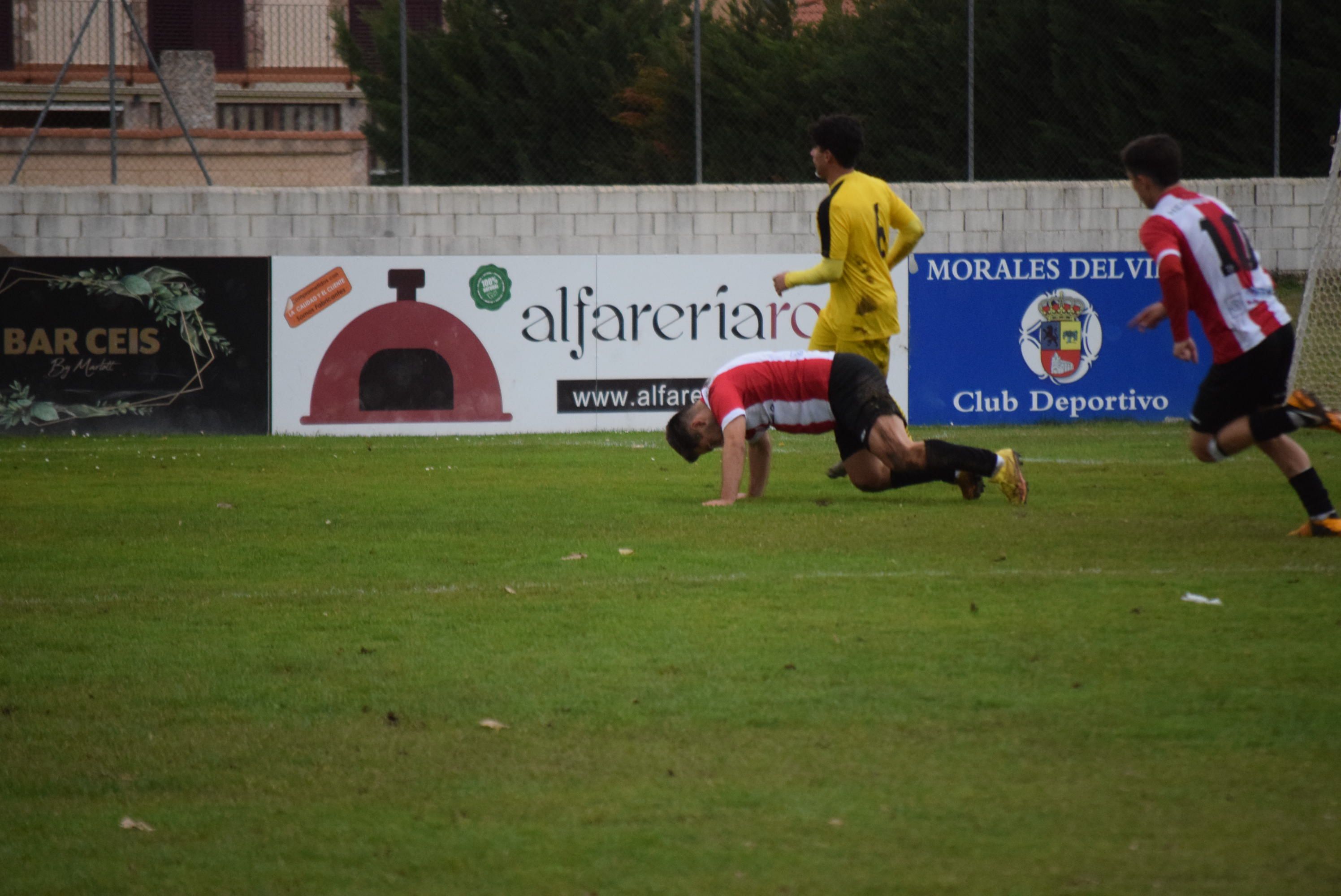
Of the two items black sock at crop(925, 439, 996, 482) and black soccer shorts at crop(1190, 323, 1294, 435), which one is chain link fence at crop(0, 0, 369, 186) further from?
black soccer shorts at crop(1190, 323, 1294, 435)

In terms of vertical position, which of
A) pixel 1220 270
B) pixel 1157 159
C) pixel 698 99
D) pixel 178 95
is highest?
pixel 178 95

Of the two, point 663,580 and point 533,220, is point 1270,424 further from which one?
point 533,220

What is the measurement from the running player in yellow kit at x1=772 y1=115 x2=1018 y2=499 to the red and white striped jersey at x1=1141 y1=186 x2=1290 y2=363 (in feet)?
6.86

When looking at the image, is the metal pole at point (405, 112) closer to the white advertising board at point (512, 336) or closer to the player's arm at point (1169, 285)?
the white advertising board at point (512, 336)

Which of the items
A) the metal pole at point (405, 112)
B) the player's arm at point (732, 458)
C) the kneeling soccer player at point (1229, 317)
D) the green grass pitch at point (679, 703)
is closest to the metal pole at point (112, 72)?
the metal pole at point (405, 112)

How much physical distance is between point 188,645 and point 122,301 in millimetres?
10649

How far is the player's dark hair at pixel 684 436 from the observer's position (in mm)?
9055

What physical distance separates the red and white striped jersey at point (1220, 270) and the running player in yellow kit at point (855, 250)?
2090 mm

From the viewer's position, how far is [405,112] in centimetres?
1797

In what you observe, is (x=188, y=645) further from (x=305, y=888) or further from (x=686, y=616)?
(x=305, y=888)

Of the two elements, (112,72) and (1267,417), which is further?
(112,72)

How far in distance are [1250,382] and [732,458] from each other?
2.69 m

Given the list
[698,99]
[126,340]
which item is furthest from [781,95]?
[126,340]

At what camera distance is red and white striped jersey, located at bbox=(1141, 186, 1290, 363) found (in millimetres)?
7273
